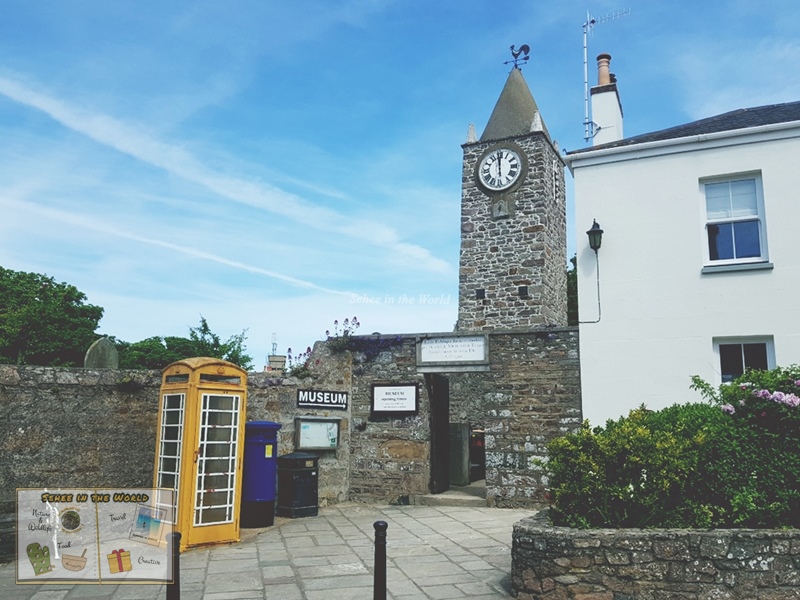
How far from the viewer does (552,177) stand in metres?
20.5

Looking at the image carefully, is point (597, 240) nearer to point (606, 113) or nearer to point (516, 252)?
point (606, 113)

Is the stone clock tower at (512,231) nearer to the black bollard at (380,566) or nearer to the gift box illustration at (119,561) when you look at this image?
the gift box illustration at (119,561)

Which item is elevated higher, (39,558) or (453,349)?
(453,349)

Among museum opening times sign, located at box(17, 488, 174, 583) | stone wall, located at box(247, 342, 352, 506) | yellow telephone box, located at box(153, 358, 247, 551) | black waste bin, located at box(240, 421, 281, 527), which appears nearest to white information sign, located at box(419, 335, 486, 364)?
stone wall, located at box(247, 342, 352, 506)

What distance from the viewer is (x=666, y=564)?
17.2ft

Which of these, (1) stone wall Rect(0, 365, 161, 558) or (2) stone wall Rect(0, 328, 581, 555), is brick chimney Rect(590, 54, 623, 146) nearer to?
(2) stone wall Rect(0, 328, 581, 555)

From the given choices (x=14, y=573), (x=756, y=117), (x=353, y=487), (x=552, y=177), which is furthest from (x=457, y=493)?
(x=552, y=177)

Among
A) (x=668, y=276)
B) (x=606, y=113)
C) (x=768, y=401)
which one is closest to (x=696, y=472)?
(x=768, y=401)

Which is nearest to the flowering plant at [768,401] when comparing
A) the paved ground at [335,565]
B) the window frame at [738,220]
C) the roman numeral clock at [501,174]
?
the paved ground at [335,565]

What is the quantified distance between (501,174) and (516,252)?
2668 millimetres

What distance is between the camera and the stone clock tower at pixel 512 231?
1933cm

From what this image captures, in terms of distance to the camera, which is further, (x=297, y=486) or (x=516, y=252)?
(x=516, y=252)

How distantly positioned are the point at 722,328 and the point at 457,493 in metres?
5.42

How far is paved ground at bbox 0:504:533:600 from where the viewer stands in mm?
5984
